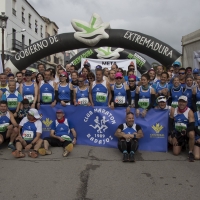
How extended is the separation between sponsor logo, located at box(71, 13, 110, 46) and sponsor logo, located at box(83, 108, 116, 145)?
15.1 ft

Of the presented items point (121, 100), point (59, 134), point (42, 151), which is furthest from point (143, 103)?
point (42, 151)

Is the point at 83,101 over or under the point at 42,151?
over

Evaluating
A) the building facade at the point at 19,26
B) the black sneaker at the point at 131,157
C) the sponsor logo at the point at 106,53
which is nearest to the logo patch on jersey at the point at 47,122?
the black sneaker at the point at 131,157

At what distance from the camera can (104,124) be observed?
6133 mm

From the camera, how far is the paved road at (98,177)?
3518 millimetres

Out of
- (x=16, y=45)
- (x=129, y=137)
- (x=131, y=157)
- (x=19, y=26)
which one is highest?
(x=19, y=26)

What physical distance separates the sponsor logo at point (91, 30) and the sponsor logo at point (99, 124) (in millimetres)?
4609

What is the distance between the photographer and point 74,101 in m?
6.38

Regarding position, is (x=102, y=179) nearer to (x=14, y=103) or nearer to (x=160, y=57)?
(x=14, y=103)

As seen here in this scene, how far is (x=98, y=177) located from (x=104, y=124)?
2.11 meters

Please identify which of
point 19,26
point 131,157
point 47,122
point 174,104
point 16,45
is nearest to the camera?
point 131,157

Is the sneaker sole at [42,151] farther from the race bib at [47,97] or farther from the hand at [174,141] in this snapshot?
the hand at [174,141]

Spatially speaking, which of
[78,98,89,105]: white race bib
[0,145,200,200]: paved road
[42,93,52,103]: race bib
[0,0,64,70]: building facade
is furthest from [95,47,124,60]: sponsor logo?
[0,0,64,70]: building facade

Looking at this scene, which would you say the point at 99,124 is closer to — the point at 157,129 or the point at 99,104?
the point at 99,104
